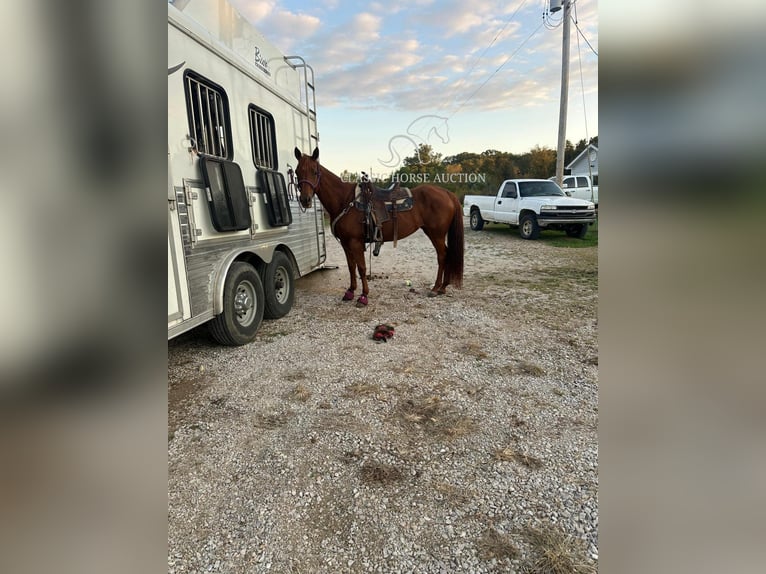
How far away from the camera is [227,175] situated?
11.4ft

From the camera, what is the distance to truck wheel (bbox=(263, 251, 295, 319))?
14.8ft

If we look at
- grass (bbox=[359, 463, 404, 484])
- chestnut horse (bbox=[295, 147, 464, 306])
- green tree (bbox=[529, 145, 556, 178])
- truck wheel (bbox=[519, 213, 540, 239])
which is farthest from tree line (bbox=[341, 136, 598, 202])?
grass (bbox=[359, 463, 404, 484])

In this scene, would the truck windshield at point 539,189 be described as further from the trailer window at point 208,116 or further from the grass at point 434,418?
the grass at point 434,418

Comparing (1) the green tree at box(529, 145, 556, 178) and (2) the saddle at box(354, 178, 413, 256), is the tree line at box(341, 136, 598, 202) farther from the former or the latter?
(2) the saddle at box(354, 178, 413, 256)

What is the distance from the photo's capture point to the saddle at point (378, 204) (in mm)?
5344

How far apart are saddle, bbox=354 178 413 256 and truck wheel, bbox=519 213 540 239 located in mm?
7344

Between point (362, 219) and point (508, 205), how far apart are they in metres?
8.88

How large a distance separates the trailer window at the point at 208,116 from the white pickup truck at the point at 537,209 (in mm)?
9612

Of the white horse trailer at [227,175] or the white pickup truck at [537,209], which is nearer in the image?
the white horse trailer at [227,175]

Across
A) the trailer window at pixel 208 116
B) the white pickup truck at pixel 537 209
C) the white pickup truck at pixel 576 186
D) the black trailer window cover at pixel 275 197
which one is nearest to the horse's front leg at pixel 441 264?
the black trailer window cover at pixel 275 197
